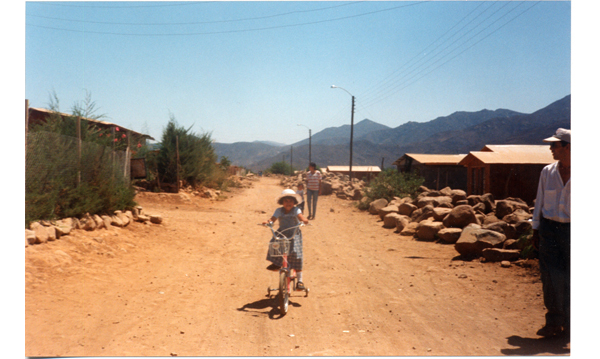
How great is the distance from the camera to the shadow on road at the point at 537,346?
13.0 ft

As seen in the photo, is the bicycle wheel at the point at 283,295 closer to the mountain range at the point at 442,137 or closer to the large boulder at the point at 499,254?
the large boulder at the point at 499,254

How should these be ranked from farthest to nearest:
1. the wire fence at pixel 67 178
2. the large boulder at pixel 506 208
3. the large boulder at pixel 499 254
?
the large boulder at pixel 506 208, the large boulder at pixel 499 254, the wire fence at pixel 67 178

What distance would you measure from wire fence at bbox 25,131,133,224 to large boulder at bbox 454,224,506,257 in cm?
767

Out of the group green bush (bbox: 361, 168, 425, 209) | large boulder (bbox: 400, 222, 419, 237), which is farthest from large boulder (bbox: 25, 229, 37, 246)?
green bush (bbox: 361, 168, 425, 209)

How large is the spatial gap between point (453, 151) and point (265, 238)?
3593 inches

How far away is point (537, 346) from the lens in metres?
4.04

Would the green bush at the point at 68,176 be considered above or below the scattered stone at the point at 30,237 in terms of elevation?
above

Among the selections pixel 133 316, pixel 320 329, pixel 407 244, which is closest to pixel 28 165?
pixel 133 316

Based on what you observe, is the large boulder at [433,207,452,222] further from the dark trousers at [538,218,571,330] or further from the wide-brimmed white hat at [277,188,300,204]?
the dark trousers at [538,218,571,330]

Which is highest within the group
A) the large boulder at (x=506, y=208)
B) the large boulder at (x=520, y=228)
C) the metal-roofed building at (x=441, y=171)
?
the metal-roofed building at (x=441, y=171)

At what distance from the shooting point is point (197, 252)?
9.09 metres

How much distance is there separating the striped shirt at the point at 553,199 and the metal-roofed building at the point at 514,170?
1251 cm

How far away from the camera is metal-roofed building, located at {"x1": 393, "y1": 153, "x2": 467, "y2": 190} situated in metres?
27.6

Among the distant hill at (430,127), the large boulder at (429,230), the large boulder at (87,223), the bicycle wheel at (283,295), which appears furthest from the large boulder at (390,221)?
the distant hill at (430,127)
